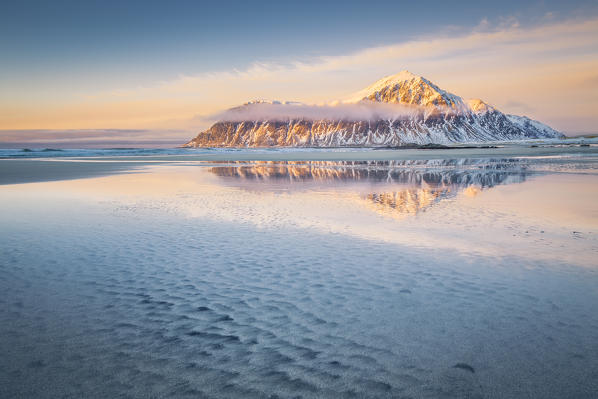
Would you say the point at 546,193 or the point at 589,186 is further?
the point at 589,186

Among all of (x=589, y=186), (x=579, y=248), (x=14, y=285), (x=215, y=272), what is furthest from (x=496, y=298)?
(x=589, y=186)

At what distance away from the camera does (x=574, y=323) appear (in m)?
4.96

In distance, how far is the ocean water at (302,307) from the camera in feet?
12.8

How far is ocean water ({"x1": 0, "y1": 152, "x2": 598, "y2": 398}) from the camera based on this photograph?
3.90 meters

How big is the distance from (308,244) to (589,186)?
699 inches

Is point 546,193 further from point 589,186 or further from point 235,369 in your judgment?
point 235,369

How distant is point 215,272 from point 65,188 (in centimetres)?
1729

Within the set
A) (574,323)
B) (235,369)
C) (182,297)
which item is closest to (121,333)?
(182,297)

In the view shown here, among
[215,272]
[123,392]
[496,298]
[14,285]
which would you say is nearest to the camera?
A: [123,392]

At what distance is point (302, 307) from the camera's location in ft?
18.6

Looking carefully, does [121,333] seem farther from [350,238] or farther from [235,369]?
[350,238]

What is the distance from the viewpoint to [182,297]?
20.0ft

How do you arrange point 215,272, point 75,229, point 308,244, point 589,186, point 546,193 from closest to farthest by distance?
point 215,272 → point 308,244 → point 75,229 → point 546,193 → point 589,186

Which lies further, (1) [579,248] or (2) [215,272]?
(1) [579,248]
